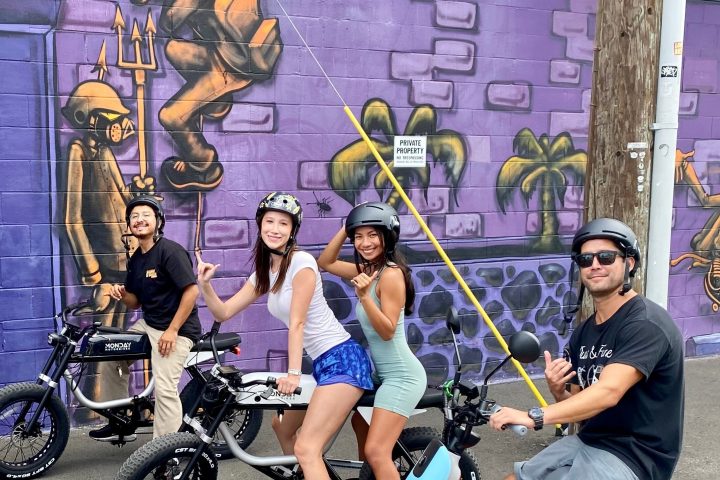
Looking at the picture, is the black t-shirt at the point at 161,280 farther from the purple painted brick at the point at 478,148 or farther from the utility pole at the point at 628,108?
the purple painted brick at the point at 478,148

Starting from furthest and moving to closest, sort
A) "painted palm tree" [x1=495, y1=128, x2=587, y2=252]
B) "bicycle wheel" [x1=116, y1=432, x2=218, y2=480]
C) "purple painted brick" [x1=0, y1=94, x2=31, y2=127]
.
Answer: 1. "painted palm tree" [x1=495, y1=128, x2=587, y2=252]
2. "purple painted brick" [x1=0, y1=94, x2=31, y2=127]
3. "bicycle wheel" [x1=116, y1=432, x2=218, y2=480]

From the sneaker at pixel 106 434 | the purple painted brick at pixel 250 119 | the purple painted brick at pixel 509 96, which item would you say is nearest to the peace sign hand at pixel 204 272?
the sneaker at pixel 106 434

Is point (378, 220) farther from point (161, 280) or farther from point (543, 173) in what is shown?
point (543, 173)

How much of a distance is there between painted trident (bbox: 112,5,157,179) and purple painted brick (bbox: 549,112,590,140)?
3641mm

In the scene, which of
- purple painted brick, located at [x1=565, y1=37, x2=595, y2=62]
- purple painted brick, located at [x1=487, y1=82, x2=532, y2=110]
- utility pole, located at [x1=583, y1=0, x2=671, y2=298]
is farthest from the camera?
purple painted brick, located at [x1=565, y1=37, x2=595, y2=62]

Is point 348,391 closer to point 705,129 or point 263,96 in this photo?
point 263,96

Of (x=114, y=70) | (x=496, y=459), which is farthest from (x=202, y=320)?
(x=496, y=459)

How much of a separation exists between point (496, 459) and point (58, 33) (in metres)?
4.33

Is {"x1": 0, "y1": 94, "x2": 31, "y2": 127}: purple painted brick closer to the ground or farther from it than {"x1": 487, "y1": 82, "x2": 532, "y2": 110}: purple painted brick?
closer to the ground

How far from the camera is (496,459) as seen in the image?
17.9 feet

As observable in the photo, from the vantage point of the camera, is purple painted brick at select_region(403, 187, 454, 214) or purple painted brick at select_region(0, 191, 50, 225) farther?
purple painted brick at select_region(403, 187, 454, 214)

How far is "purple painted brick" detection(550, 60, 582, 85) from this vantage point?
7.33 m

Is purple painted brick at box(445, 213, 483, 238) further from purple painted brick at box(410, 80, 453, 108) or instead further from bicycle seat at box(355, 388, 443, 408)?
bicycle seat at box(355, 388, 443, 408)

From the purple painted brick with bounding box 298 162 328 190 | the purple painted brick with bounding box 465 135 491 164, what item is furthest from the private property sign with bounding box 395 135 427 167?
the purple painted brick with bounding box 298 162 328 190
